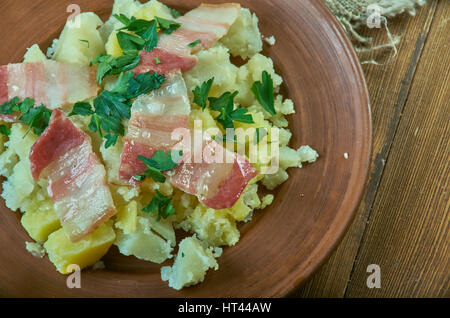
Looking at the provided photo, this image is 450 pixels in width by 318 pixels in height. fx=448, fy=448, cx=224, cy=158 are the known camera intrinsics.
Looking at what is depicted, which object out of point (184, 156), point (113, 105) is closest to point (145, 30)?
point (113, 105)

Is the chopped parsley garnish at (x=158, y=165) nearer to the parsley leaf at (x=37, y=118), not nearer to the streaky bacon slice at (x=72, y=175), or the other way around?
the streaky bacon slice at (x=72, y=175)

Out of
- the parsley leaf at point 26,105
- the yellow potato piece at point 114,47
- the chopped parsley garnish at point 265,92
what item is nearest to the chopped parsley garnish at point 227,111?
the chopped parsley garnish at point 265,92

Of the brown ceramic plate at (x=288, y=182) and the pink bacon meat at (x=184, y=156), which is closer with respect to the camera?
the pink bacon meat at (x=184, y=156)

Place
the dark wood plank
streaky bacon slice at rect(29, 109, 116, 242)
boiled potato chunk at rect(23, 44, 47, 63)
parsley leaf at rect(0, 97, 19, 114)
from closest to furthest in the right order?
streaky bacon slice at rect(29, 109, 116, 242) < parsley leaf at rect(0, 97, 19, 114) < boiled potato chunk at rect(23, 44, 47, 63) < the dark wood plank

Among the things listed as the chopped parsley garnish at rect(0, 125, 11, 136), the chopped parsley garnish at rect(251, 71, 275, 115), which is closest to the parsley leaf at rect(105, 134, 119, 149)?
the chopped parsley garnish at rect(0, 125, 11, 136)

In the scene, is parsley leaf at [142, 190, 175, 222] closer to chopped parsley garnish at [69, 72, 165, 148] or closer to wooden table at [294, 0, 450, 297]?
chopped parsley garnish at [69, 72, 165, 148]
